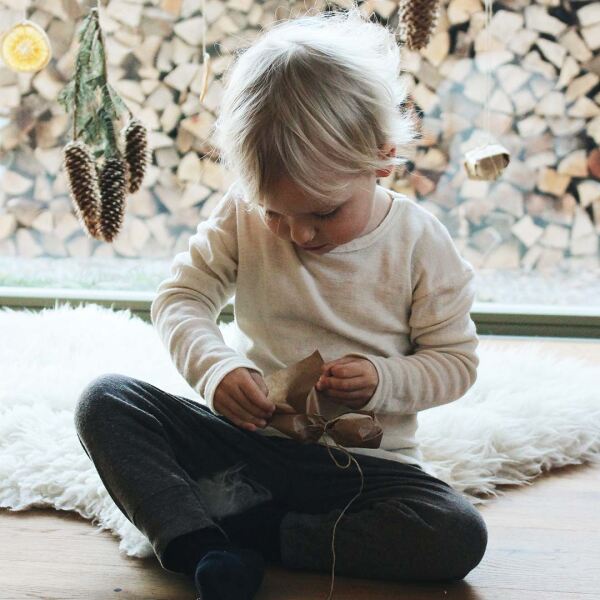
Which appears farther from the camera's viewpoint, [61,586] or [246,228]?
[246,228]

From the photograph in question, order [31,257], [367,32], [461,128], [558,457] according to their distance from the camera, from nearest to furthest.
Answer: [367,32] < [558,457] < [461,128] < [31,257]

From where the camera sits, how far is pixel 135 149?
1811 millimetres

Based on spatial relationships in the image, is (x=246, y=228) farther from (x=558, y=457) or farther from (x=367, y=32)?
(x=558, y=457)

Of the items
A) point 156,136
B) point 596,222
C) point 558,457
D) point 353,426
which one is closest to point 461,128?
point 596,222

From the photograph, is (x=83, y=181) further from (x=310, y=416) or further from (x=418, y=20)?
(x=310, y=416)

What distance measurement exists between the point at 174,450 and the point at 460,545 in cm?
34

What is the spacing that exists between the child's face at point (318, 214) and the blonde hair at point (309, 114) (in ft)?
0.04

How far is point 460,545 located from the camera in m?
1.01

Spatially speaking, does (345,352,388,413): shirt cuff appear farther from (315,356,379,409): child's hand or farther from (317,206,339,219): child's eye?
(317,206,339,219): child's eye

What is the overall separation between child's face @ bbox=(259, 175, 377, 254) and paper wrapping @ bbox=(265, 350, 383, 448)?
136mm

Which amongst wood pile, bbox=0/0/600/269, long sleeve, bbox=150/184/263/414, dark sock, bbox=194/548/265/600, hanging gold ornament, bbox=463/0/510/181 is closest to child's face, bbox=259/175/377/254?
long sleeve, bbox=150/184/263/414

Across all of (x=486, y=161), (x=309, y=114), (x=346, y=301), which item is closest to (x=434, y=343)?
(x=346, y=301)

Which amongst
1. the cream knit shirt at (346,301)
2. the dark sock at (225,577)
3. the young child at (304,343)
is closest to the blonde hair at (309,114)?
the young child at (304,343)

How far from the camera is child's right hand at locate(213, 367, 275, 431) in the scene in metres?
1.03
